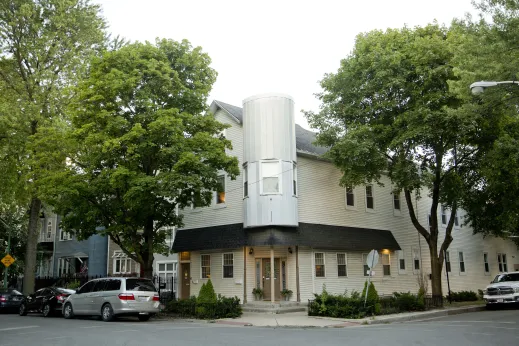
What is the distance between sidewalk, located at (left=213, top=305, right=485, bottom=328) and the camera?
17.9 meters

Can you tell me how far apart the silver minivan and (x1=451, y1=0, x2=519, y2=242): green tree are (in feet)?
46.8

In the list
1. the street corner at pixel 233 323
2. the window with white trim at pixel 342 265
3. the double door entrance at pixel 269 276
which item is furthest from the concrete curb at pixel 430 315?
the double door entrance at pixel 269 276

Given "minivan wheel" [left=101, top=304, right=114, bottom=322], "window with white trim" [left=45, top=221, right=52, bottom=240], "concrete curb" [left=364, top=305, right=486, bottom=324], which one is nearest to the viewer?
"concrete curb" [left=364, top=305, right=486, bottom=324]

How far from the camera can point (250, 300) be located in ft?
80.1

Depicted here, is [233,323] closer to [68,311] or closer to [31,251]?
[68,311]

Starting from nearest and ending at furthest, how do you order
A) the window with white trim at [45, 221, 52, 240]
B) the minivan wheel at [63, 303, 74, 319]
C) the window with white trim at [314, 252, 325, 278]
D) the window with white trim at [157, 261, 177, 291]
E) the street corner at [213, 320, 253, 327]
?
1. the street corner at [213, 320, 253, 327]
2. the minivan wheel at [63, 303, 74, 319]
3. the window with white trim at [314, 252, 325, 278]
4. the window with white trim at [157, 261, 177, 291]
5. the window with white trim at [45, 221, 52, 240]

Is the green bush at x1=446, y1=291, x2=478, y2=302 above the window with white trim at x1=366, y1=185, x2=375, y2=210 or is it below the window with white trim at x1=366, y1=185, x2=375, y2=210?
below

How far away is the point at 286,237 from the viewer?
2375cm

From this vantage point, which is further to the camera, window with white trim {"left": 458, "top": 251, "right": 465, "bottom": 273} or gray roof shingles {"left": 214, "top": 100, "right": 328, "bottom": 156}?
window with white trim {"left": 458, "top": 251, "right": 465, "bottom": 273}

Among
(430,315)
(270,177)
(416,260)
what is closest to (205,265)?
(270,177)

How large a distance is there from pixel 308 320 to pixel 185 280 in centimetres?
1118

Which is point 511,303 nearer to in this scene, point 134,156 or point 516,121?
point 516,121

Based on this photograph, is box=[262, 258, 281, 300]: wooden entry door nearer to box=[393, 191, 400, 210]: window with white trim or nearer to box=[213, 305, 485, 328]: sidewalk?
box=[213, 305, 485, 328]: sidewalk

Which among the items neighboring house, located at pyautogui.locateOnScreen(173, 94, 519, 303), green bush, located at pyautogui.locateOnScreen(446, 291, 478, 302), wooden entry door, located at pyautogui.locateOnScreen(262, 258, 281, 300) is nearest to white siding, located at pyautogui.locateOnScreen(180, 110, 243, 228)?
neighboring house, located at pyautogui.locateOnScreen(173, 94, 519, 303)
